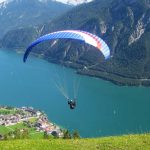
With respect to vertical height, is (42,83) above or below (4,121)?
above

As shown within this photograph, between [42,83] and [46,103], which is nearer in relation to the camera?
[46,103]

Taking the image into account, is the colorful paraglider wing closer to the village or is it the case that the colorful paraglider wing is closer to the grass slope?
the grass slope

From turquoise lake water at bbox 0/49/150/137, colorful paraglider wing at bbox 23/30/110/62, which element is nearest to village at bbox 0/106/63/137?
turquoise lake water at bbox 0/49/150/137

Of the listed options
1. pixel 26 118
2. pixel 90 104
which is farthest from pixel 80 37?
pixel 90 104

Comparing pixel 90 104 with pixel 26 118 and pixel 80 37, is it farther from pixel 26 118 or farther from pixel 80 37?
pixel 80 37

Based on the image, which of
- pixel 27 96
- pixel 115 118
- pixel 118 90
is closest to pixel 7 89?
pixel 27 96

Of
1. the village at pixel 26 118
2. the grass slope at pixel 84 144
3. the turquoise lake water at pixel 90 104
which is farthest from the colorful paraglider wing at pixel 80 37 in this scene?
the village at pixel 26 118

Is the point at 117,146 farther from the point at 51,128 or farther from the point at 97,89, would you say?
the point at 97,89
